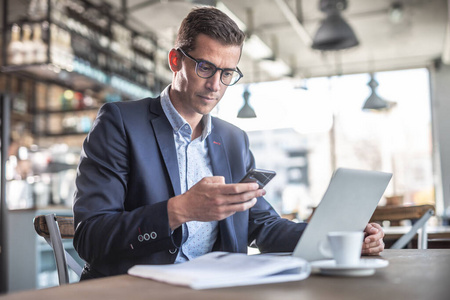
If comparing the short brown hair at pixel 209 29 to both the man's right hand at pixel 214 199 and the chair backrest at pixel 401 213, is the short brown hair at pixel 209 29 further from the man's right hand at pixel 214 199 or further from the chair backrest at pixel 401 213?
the chair backrest at pixel 401 213

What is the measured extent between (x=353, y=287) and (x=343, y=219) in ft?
1.04

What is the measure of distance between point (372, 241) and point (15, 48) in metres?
4.65

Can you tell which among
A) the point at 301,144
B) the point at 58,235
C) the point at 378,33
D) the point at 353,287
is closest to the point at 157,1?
the point at 378,33

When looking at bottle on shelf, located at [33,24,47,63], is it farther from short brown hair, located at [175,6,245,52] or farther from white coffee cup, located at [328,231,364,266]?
white coffee cup, located at [328,231,364,266]

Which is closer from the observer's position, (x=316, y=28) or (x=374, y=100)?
(x=374, y=100)

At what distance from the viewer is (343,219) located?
122 cm

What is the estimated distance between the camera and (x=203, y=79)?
168cm

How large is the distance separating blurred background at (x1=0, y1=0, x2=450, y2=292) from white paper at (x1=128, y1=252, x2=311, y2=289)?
189 cm

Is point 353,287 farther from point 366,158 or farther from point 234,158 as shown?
point 366,158

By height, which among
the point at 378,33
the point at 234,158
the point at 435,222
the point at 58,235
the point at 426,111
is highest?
the point at 378,33

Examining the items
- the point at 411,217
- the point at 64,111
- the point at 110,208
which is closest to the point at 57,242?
the point at 110,208

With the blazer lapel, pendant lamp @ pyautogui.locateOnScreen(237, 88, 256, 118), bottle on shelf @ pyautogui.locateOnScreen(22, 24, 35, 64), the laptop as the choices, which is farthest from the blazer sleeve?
pendant lamp @ pyautogui.locateOnScreen(237, 88, 256, 118)

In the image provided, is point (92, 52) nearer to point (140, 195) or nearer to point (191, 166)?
point (191, 166)

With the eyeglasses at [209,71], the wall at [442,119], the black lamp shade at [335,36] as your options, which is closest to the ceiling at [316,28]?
the wall at [442,119]
